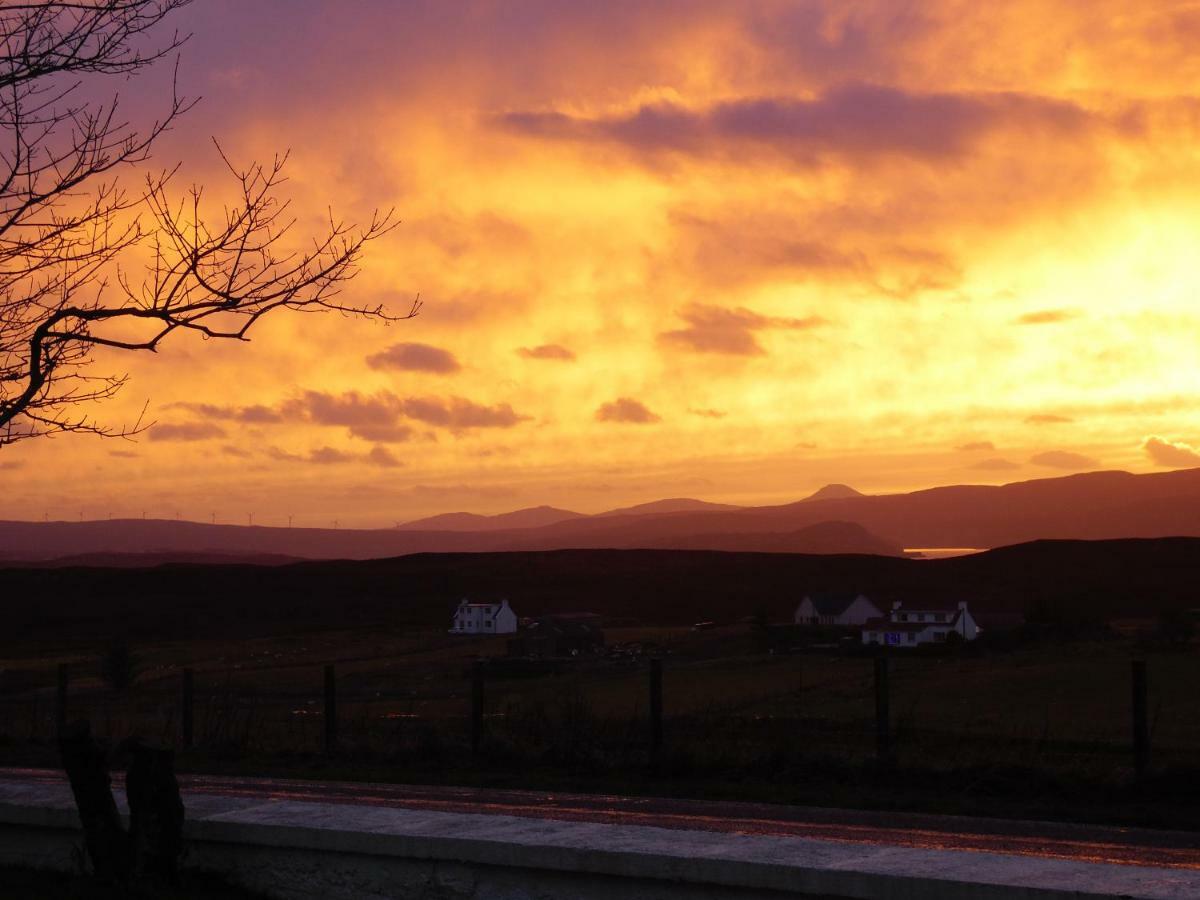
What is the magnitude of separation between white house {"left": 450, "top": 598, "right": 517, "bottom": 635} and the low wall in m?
98.4

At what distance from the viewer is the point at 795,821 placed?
503 inches

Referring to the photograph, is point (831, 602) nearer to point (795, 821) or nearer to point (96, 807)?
point (795, 821)

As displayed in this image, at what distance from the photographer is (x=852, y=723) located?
95.9ft

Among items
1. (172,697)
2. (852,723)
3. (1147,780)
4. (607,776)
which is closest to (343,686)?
(172,697)

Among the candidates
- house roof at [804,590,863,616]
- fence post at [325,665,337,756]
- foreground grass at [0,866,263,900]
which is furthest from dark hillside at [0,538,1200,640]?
foreground grass at [0,866,263,900]

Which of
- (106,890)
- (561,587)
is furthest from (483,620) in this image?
(106,890)

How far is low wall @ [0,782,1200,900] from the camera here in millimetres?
6184

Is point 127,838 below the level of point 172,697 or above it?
above

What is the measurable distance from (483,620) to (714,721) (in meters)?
85.1

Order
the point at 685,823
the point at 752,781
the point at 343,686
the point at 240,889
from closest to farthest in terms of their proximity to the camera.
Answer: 1. the point at 240,889
2. the point at 685,823
3. the point at 752,781
4. the point at 343,686

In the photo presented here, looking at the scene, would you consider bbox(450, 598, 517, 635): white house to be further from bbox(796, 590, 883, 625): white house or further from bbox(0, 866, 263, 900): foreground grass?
bbox(0, 866, 263, 900): foreground grass

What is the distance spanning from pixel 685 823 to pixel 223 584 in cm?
13748

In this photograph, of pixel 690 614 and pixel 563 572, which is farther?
pixel 563 572

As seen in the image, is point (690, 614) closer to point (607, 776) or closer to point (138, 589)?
point (138, 589)
